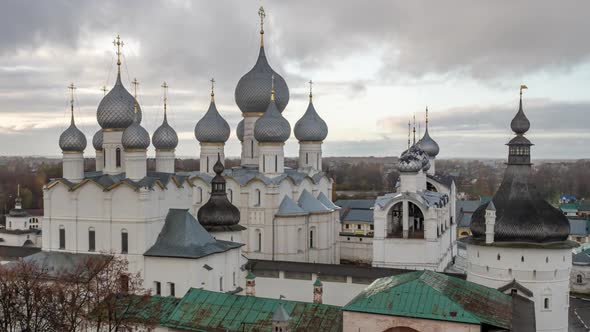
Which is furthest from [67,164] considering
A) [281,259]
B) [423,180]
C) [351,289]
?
[423,180]

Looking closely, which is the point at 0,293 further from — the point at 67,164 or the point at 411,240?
the point at 411,240

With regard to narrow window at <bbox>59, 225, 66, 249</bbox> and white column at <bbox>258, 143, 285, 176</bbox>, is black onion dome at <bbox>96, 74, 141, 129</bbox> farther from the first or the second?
white column at <bbox>258, 143, 285, 176</bbox>

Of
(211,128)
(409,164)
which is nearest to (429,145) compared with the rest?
(409,164)

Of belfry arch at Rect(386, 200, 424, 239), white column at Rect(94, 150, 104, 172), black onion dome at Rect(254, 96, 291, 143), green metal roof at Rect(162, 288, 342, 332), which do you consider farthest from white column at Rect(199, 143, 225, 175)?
green metal roof at Rect(162, 288, 342, 332)

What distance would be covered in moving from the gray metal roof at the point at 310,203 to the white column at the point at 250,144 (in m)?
3.30

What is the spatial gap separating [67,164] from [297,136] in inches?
488

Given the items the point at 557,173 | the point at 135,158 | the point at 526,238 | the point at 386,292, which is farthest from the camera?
the point at 557,173

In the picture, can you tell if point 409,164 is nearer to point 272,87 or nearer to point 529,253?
point 529,253

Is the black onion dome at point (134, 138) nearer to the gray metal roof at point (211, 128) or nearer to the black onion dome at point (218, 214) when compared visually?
the black onion dome at point (218, 214)

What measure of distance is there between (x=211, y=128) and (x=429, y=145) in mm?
11727

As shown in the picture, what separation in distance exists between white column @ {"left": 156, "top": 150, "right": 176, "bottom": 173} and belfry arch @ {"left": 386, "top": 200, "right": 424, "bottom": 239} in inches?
393

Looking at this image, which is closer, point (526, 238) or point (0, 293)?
point (0, 293)

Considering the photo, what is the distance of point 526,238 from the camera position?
1764cm

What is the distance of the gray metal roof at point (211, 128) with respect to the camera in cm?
2889
